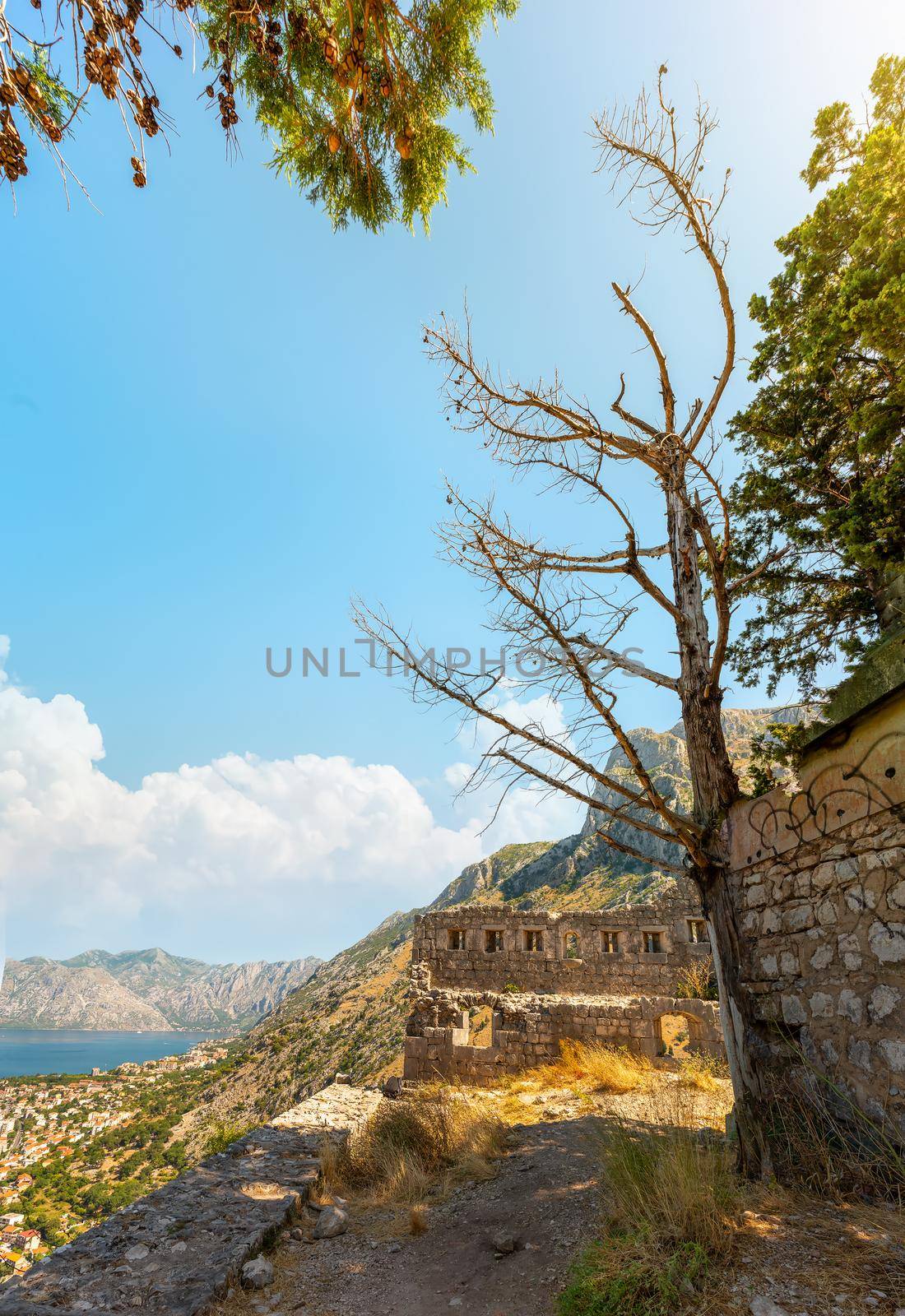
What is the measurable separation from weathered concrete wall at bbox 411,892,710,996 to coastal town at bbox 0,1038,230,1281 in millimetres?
9784

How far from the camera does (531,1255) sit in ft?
13.3

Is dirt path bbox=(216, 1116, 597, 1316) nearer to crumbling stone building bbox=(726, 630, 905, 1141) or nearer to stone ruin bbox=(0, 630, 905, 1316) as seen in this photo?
stone ruin bbox=(0, 630, 905, 1316)

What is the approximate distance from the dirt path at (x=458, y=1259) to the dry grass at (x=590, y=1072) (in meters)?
4.62

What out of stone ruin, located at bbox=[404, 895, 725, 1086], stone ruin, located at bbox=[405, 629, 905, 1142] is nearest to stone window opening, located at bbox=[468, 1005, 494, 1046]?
stone ruin, located at bbox=[404, 895, 725, 1086]

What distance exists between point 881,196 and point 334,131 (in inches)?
218

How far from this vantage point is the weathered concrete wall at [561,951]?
580 inches

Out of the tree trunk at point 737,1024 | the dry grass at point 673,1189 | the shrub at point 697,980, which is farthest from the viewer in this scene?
the shrub at point 697,980

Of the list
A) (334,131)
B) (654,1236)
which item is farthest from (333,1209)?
(334,131)

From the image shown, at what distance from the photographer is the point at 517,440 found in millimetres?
5844

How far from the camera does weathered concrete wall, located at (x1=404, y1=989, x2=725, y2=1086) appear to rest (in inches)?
447

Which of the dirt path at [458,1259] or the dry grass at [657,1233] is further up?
the dry grass at [657,1233]

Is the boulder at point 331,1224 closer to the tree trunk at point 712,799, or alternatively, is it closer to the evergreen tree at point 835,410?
the tree trunk at point 712,799

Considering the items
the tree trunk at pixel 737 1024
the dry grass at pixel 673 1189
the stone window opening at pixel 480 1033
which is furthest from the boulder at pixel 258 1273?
the stone window opening at pixel 480 1033

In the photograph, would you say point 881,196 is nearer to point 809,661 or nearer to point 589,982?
point 809,661
